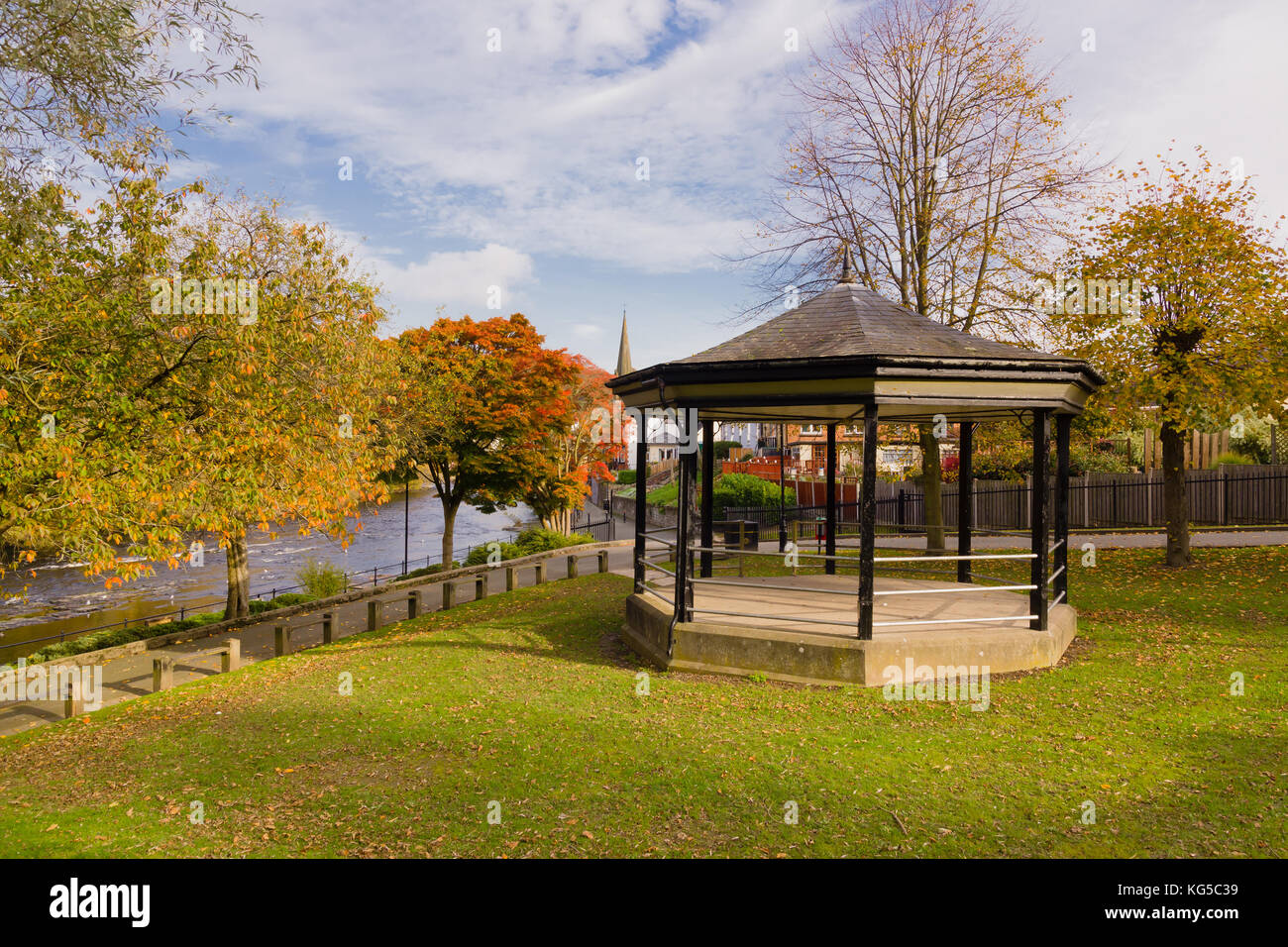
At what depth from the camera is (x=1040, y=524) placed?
9641mm

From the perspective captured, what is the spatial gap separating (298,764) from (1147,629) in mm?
11254

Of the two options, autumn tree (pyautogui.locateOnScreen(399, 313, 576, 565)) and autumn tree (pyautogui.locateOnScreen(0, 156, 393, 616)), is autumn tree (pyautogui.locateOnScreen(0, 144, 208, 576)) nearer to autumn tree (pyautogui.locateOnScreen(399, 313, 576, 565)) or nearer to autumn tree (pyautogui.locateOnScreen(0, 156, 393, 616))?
autumn tree (pyautogui.locateOnScreen(0, 156, 393, 616))

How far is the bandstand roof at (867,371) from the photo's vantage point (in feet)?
29.1

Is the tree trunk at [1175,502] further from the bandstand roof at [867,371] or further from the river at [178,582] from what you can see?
the river at [178,582]

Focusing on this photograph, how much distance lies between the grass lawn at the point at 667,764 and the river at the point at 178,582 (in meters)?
5.81

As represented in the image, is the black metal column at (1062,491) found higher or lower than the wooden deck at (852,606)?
higher

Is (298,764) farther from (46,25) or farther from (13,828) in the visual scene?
(46,25)

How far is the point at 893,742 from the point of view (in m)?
7.03

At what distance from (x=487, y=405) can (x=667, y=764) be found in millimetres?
21097

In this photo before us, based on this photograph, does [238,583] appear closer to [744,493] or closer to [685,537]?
[685,537]

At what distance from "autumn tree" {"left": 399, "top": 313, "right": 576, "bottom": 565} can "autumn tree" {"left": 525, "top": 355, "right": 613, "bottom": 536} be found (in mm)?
1423
